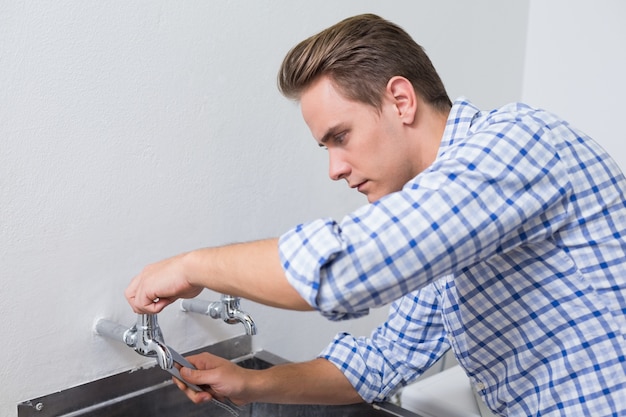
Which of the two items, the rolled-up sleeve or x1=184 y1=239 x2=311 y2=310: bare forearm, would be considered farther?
the rolled-up sleeve

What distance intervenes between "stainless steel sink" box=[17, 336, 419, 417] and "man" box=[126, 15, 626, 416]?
83 millimetres

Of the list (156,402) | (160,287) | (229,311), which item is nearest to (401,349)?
(229,311)

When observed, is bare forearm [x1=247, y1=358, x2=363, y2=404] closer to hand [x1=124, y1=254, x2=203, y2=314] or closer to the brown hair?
hand [x1=124, y1=254, x2=203, y2=314]

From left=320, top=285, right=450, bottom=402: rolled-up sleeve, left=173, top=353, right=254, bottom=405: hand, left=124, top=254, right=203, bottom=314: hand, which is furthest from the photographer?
left=320, top=285, right=450, bottom=402: rolled-up sleeve

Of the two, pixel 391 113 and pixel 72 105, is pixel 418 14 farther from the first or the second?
pixel 72 105

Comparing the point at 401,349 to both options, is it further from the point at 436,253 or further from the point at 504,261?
the point at 436,253

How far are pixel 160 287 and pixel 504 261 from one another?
469 mm

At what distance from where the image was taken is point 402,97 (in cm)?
110

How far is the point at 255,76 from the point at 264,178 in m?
0.20

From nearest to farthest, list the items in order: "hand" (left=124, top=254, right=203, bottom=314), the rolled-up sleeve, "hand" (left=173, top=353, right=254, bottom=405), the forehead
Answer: "hand" (left=124, top=254, right=203, bottom=314) < the forehead < "hand" (left=173, top=353, right=254, bottom=405) < the rolled-up sleeve

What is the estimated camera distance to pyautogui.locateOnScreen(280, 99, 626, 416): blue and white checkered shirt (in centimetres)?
81

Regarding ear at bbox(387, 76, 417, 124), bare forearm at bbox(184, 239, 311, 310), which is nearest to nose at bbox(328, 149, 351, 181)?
ear at bbox(387, 76, 417, 124)

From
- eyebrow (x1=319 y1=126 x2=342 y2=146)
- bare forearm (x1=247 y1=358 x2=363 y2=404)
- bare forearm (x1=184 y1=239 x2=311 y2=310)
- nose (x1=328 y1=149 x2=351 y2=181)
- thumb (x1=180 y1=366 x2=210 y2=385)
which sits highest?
eyebrow (x1=319 y1=126 x2=342 y2=146)

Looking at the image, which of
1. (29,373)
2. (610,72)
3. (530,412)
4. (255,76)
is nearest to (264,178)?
(255,76)
